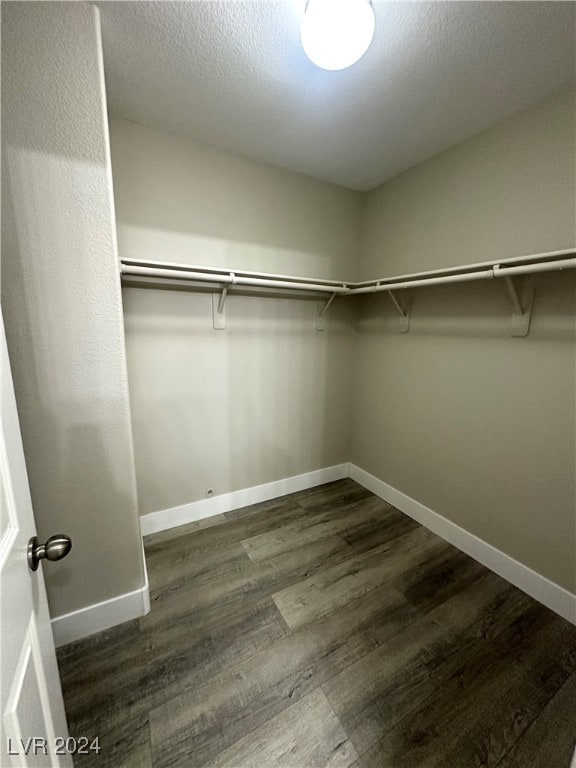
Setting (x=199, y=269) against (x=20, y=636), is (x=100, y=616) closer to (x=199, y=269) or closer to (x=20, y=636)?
(x=20, y=636)

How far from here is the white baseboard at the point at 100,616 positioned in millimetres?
1249

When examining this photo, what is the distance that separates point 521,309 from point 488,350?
0.25 meters

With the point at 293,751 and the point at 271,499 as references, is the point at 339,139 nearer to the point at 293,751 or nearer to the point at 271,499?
the point at 271,499

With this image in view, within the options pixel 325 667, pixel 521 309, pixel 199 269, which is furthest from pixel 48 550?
pixel 521 309

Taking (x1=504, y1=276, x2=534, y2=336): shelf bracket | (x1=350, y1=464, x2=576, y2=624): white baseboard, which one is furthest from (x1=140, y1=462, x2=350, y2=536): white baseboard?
(x1=504, y1=276, x2=534, y2=336): shelf bracket

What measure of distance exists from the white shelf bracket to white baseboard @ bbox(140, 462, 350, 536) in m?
1.66

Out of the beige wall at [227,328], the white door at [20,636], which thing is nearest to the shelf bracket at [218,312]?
the beige wall at [227,328]

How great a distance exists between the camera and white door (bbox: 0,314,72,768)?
0.46 m

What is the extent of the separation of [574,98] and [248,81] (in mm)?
1385

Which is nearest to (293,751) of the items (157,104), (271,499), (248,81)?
(271,499)

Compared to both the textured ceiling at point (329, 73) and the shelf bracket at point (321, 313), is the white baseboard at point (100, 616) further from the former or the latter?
the textured ceiling at point (329, 73)

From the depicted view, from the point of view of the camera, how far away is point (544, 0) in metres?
0.94

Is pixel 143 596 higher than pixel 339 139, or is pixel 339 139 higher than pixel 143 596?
pixel 339 139

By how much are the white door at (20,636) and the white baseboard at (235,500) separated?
1.22 meters
